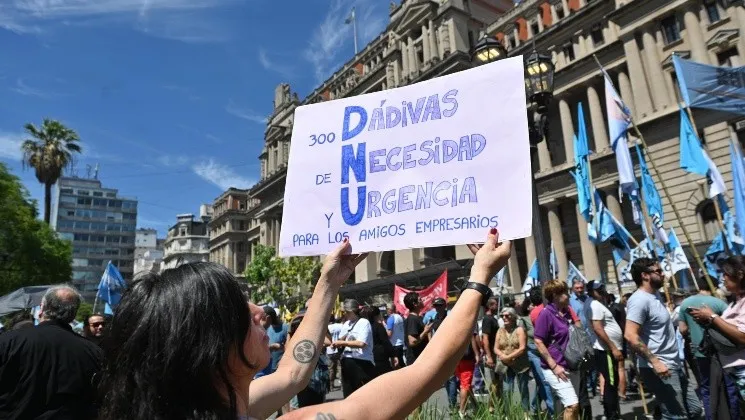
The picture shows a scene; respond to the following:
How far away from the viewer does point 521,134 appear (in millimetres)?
2367

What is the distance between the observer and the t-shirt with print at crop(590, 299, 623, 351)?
6734 millimetres

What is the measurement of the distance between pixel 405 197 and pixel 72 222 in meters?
137

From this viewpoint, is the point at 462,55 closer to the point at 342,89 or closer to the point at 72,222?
the point at 342,89

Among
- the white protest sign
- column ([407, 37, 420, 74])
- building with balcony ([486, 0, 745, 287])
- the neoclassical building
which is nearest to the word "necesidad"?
the white protest sign

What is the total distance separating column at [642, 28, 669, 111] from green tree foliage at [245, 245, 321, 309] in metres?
29.4

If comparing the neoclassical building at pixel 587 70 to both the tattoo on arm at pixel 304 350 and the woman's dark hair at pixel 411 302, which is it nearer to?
the woman's dark hair at pixel 411 302

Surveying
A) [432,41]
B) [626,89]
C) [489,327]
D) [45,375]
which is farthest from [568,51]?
[45,375]

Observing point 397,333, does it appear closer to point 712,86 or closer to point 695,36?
point 712,86

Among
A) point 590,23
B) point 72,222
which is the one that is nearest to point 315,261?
point 590,23

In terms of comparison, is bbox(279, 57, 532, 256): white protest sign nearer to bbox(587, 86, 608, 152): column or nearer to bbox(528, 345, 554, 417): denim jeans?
bbox(528, 345, 554, 417): denim jeans

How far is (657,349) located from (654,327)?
0.71 ft

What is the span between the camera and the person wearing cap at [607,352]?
6695 mm

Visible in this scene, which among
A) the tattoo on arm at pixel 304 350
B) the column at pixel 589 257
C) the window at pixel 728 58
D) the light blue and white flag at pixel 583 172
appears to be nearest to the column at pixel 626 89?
the window at pixel 728 58

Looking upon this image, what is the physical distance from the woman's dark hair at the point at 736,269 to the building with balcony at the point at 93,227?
129730 millimetres
